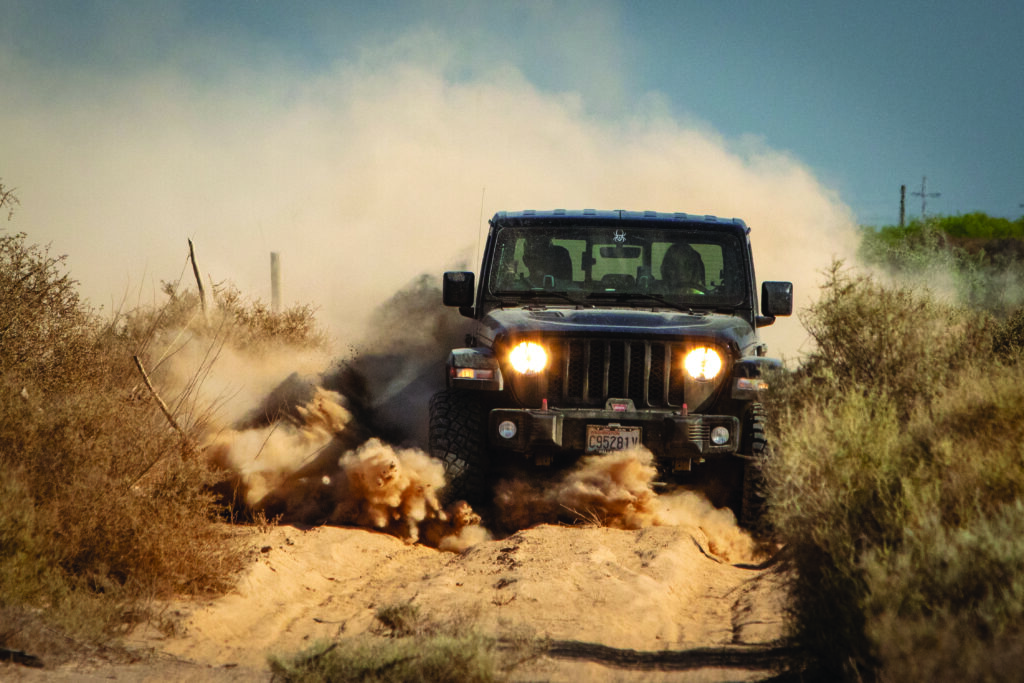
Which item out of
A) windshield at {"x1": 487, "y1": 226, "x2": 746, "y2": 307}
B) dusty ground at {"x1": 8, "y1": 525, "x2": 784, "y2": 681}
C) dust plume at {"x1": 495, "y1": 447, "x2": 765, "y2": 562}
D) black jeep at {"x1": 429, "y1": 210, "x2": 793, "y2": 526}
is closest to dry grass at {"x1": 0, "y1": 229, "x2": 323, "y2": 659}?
dusty ground at {"x1": 8, "y1": 525, "x2": 784, "y2": 681}

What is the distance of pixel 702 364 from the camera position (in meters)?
8.24

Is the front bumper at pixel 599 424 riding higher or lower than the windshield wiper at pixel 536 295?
lower

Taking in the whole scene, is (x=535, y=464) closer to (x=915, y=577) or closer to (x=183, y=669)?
(x=183, y=669)

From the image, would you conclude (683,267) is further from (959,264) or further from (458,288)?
(959,264)

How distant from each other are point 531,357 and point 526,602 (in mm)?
2286

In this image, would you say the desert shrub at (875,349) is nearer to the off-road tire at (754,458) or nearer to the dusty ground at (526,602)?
the off-road tire at (754,458)

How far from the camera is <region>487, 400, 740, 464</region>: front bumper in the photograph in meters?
8.03

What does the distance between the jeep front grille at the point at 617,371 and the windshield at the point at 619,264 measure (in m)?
0.99

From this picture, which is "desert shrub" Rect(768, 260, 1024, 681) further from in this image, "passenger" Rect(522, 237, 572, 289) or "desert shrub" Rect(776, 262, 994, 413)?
"passenger" Rect(522, 237, 572, 289)

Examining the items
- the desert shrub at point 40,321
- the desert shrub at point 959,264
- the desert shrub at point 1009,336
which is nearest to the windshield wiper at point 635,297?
the desert shrub at point 1009,336

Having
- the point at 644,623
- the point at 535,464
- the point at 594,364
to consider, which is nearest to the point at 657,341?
the point at 594,364

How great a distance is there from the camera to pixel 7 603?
5.58m

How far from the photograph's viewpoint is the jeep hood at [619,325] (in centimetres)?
822

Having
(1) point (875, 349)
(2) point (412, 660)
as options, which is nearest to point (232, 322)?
(1) point (875, 349)
